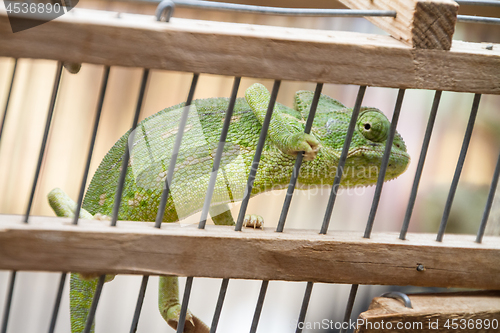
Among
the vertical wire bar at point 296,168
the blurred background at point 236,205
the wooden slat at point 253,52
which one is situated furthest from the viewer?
the blurred background at point 236,205

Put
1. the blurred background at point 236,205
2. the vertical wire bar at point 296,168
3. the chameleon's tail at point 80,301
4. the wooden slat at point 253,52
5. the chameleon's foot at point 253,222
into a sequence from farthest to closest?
1. the blurred background at point 236,205
2. the chameleon's tail at point 80,301
3. the chameleon's foot at point 253,222
4. the vertical wire bar at point 296,168
5. the wooden slat at point 253,52

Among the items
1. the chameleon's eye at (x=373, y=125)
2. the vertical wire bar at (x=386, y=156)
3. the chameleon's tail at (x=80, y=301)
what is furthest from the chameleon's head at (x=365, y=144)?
the chameleon's tail at (x=80, y=301)

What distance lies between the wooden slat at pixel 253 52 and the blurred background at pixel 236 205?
2.85ft

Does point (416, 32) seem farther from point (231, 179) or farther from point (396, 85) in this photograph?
point (231, 179)

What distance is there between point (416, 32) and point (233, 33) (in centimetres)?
30

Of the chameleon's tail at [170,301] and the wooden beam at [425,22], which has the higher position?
the wooden beam at [425,22]

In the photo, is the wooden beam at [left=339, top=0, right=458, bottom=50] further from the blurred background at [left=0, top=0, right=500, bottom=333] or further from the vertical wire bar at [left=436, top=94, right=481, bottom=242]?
the blurred background at [left=0, top=0, right=500, bottom=333]

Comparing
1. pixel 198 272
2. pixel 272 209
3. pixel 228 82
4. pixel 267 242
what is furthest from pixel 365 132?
pixel 272 209

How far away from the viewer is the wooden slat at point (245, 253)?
2.11ft

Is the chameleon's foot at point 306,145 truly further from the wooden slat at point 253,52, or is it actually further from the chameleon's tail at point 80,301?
the chameleon's tail at point 80,301

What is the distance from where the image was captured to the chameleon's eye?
36.4 inches

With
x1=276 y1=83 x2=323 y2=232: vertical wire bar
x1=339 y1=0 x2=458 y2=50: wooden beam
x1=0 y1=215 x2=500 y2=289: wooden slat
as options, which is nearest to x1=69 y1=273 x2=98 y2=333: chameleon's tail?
x1=0 y1=215 x2=500 y2=289: wooden slat

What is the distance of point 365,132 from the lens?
3.13ft

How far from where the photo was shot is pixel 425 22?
0.68 metres
